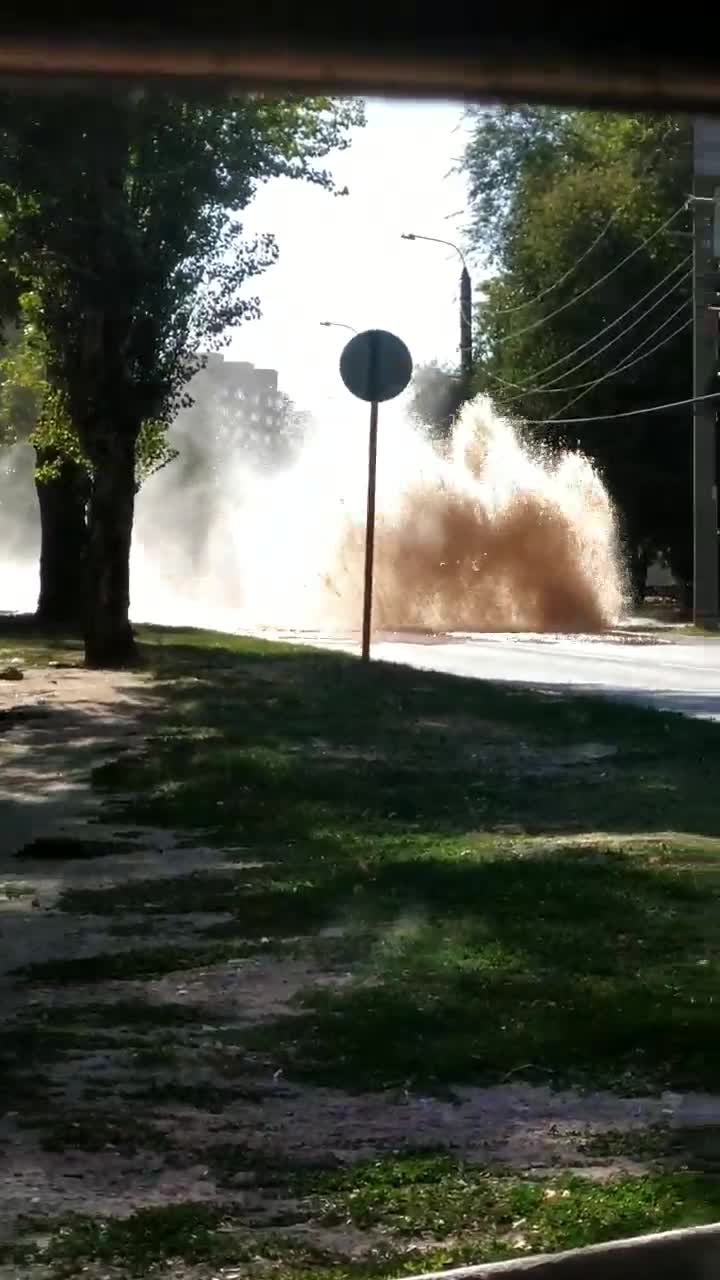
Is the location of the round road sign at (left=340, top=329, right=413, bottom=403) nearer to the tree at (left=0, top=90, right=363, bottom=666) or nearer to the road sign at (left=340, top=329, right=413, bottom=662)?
the road sign at (left=340, top=329, right=413, bottom=662)

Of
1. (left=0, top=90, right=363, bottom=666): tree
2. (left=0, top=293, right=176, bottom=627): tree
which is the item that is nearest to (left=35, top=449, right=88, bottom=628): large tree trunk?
(left=0, top=293, right=176, bottom=627): tree

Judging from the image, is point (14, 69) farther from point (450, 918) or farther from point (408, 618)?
point (408, 618)

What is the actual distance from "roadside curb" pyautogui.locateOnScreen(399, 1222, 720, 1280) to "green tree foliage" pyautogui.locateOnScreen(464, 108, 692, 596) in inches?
2085

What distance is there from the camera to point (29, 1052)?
659cm

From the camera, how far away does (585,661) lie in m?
29.0

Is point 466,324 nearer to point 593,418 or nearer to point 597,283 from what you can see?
point 597,283

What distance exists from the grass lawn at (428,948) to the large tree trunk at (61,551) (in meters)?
19.1

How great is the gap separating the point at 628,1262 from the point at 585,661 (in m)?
24.6

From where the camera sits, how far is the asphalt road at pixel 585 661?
22703 mm

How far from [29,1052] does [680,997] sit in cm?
210

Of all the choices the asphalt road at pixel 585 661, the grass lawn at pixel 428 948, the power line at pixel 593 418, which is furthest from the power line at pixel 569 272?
the grass lawn at pixel 428 948

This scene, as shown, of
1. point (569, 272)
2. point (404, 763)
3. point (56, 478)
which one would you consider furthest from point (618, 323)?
point (404, 763)

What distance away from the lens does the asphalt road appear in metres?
22.7

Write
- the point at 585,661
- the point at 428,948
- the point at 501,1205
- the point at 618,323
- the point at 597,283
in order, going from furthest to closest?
the point at 597,283, the point at 618,323, the point at 585,661, the point at 428,948, the point at 501,1205
